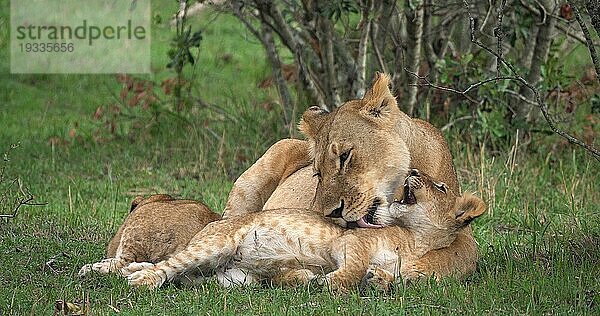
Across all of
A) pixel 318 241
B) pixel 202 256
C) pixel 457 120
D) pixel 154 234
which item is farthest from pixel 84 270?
pixel 457 120

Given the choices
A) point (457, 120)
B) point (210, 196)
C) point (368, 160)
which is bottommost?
point (210, 196)

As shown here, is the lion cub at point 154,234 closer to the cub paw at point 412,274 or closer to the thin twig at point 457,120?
the cub paw at point 412,274

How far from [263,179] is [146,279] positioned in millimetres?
1817

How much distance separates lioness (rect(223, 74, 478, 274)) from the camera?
235 inches

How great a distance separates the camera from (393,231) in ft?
19.4

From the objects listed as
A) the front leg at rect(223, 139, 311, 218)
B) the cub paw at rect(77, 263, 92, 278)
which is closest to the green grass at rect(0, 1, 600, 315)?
the cub paw at rect(77, 263, 92, 278)

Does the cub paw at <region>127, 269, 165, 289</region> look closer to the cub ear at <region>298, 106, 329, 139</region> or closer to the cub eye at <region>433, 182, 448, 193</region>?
the cub ear at <region>298, 106, 329, 139</region>

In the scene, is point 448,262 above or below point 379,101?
below

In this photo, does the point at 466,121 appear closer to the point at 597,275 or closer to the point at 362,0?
the point at 362,0

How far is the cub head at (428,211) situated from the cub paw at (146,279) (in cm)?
115

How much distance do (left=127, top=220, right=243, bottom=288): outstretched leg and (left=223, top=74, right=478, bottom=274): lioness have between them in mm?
518

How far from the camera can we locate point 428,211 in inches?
237

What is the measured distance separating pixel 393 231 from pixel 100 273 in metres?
1.52

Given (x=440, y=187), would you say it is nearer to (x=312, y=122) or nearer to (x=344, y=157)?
(x=344, y=157)
